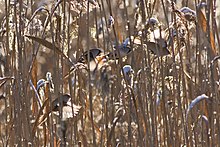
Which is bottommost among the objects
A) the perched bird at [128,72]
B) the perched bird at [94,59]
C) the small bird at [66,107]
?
the small bird at [66,107]

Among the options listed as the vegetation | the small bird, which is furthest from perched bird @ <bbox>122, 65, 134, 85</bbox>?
the small bird

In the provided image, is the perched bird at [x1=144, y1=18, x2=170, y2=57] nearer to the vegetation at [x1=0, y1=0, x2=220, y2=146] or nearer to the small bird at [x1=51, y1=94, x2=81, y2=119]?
the vegetation at [x1=0, y1=0, x2=220, y2=146]

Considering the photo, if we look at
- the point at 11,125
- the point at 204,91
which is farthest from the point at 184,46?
the point at 11,125

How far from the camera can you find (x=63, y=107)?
1.39 m

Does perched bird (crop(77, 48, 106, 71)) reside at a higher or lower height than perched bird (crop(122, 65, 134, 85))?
higher

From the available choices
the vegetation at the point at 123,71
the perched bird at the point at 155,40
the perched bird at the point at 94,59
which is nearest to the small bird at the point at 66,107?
the vegetation at the point at 123,71

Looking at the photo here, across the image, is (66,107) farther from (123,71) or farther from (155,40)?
(155,40)

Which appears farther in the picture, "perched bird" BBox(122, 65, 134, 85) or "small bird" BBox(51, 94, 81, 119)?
"perched bird" BBox(122, 65, 134, 85)

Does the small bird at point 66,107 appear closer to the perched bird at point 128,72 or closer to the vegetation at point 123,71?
the vegetation at point 123,71

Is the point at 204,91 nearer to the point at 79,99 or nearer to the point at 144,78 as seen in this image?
the point at 144,78

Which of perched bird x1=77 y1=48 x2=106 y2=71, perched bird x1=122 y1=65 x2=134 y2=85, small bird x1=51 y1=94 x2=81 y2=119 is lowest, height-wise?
small bird x1=51 y1=94 x2=81 y2=119

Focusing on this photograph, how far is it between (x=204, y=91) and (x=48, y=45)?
1.44 feet

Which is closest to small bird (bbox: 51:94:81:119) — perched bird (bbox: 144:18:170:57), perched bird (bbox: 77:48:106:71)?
perched bird (bbox: 77:48:106:71)

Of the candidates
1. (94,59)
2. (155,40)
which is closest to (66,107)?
(94,59)
